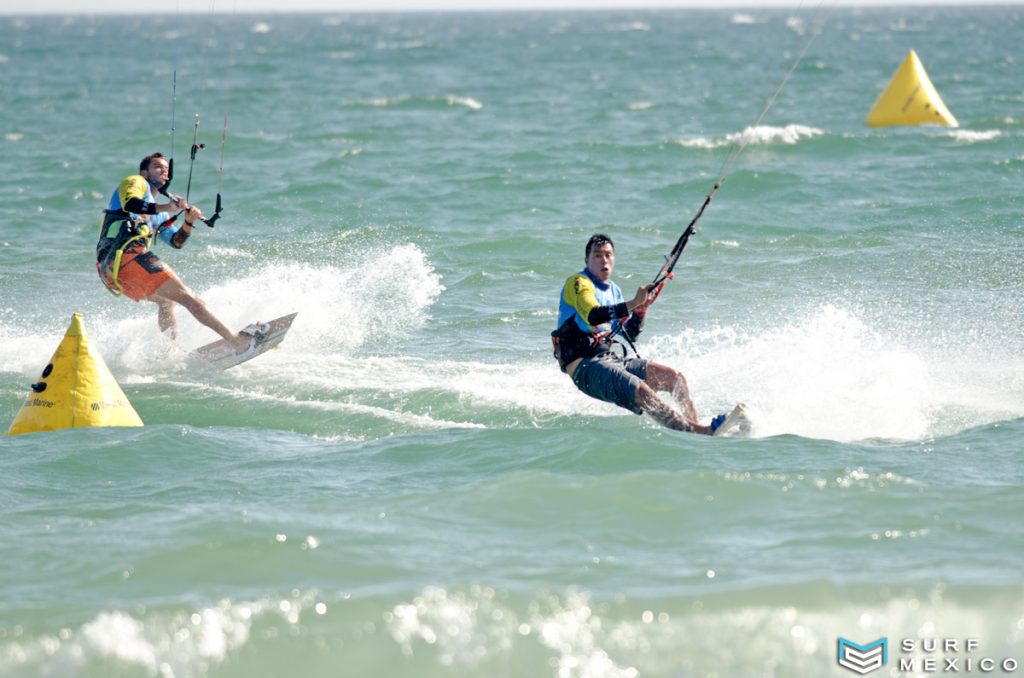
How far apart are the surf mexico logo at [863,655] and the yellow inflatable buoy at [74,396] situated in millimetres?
4841

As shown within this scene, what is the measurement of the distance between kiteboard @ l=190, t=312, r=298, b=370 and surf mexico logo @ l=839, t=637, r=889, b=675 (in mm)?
5765

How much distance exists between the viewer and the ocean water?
17.6ft

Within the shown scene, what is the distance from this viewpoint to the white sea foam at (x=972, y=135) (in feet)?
77.1

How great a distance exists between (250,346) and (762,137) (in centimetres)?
1645

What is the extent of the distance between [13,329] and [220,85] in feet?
102

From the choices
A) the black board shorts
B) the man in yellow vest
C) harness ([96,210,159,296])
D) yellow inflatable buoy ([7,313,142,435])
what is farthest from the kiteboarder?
harness ([96,210,159,296])

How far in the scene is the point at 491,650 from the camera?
17.4 feet

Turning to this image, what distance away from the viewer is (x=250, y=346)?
32.9 feet

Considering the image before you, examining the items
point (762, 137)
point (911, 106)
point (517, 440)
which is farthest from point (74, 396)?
point (911, 106)

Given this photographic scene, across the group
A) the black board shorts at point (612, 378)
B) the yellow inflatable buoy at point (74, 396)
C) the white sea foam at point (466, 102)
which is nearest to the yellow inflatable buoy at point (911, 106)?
the white sea foam at point (466, 102)

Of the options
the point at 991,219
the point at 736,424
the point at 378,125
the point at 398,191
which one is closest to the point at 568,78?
the point at 378,125

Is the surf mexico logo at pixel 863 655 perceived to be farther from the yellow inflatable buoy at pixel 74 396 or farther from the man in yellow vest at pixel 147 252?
the man in yellow vest at pixel 147 252

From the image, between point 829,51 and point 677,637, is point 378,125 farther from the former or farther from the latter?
point 829,51

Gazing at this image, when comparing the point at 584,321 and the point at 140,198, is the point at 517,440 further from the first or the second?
the point at 140,198
